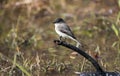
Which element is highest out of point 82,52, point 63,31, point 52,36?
point 52,36

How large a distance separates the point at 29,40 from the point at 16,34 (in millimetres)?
318

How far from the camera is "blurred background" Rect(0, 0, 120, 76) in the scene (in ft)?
24.0

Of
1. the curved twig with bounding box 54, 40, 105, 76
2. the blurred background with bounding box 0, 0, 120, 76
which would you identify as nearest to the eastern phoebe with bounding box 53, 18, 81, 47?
the blurred background with bounding box 0, 0, 120, 76

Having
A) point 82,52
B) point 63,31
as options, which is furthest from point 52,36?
point 82,52

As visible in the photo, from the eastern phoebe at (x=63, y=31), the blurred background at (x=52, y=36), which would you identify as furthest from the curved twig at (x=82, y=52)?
the eastern phoebe at (x=63, y=31)

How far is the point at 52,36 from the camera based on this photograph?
30.6 feet

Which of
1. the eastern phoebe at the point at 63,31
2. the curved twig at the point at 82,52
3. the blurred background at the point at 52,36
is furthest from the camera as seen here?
the blurred background at the point at 52,36

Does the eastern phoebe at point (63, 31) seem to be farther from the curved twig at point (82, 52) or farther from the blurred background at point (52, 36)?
the curved twig at point (82, 52)

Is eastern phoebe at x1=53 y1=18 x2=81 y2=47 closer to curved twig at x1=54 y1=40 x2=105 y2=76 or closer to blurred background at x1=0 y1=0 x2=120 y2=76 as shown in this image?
blurred background at x1=0 y1=0 x2=120 y2=76

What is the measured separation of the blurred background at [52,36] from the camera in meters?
7.32

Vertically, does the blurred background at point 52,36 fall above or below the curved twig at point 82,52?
above

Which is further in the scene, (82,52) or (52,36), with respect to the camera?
(52,36)

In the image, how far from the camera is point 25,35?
925 cm

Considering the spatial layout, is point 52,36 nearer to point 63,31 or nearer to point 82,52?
point 63,31
